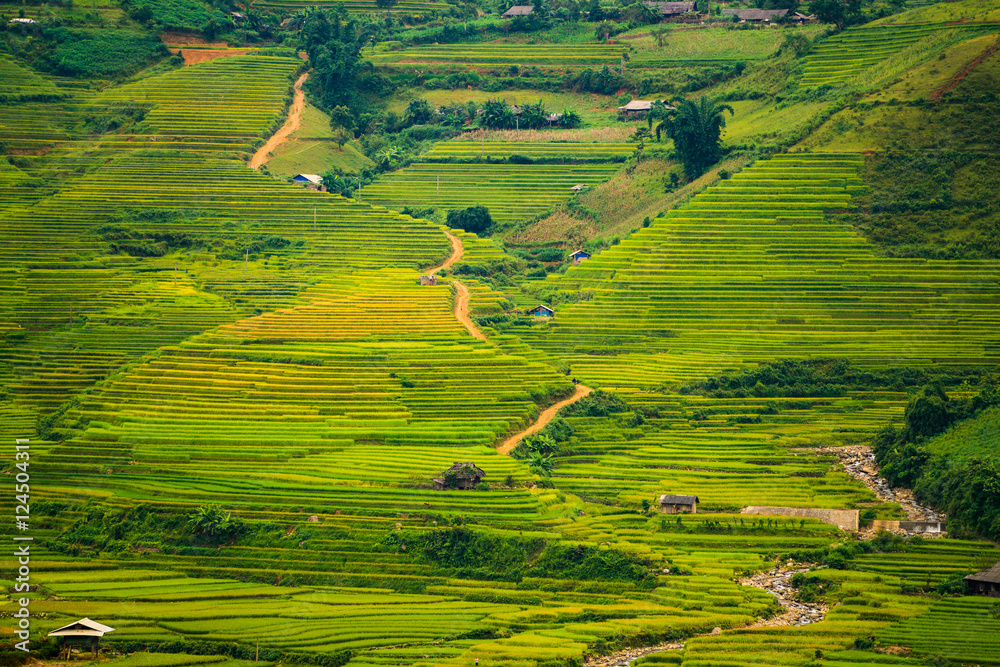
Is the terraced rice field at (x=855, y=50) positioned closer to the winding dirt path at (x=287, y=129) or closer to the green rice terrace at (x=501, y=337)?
the green rice terrace at (x=501, y=337)

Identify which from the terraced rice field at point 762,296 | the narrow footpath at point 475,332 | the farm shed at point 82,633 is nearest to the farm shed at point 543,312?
the terraced rice field at point 762,296

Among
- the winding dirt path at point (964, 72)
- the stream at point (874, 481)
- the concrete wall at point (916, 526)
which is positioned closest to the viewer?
the concrete wall at point (916, 526)

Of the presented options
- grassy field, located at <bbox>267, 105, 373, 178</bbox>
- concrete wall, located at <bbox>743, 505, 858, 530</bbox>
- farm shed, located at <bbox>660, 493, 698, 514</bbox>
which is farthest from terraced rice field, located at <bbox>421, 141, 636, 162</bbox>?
concrete wall, located at <bbox>743, 505, 858, 530</bbox>

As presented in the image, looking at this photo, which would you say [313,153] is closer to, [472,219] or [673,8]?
[472,219]

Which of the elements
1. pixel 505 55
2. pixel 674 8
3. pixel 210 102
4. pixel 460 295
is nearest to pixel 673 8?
pixel 674 8

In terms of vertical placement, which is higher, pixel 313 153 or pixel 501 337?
pixel 313 153

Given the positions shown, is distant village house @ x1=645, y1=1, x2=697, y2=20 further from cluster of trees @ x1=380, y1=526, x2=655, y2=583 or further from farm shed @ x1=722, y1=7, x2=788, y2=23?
cluster of trees @ x1=380, y1=526, x2=655, y2=583
